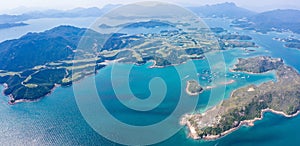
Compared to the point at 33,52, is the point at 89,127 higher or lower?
lower

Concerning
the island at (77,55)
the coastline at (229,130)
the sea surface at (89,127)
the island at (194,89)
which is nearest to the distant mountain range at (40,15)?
the island at (77,55)

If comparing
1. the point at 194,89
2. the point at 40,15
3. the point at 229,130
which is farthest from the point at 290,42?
the point at 40,15

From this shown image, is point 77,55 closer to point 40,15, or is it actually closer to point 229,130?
point 229,130

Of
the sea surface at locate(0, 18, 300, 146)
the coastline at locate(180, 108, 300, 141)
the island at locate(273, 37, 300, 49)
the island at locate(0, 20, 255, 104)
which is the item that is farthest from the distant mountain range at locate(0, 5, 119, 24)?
the coastline at locate(180, 108, 300, 141)

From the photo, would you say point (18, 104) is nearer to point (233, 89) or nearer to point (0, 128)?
point (0, 128)

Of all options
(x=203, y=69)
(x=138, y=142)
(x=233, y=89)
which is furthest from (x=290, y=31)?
(x=138, y=142)

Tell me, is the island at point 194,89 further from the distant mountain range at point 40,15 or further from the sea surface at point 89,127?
the distant mountain range at point 40,15

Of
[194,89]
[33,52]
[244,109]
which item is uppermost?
[33,52]

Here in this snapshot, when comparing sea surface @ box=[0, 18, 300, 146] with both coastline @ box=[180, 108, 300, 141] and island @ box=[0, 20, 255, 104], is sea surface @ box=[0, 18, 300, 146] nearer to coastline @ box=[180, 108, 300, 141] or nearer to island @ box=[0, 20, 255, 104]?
coastline @ box=[180, 108, 300, 141]
